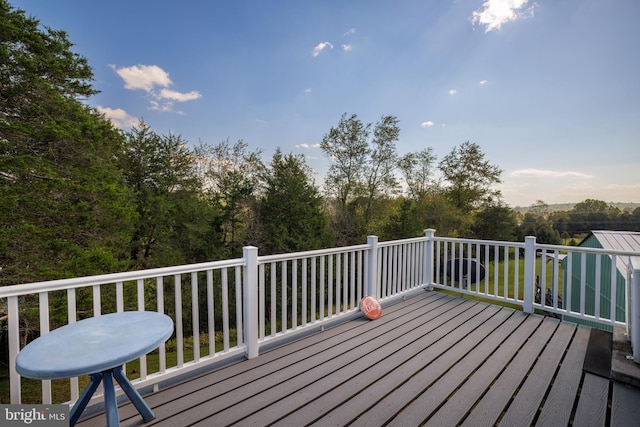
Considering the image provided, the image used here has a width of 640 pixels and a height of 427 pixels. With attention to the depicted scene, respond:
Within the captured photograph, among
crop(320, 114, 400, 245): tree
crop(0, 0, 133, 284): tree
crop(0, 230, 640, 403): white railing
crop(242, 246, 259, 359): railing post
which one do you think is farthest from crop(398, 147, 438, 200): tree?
crop(242, 246, 259, 359): railing post

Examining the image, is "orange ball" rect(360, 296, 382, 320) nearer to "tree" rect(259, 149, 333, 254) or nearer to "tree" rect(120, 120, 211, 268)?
"tree" rect(259, 149, 333, 254)

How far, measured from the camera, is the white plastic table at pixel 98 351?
1.11 meters

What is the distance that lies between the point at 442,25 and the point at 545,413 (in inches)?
278

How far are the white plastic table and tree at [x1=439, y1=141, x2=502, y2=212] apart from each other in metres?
16.5

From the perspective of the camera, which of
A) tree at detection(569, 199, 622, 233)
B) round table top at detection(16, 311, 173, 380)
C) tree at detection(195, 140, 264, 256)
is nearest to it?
round table top at detection(16, 311, 173, 380)

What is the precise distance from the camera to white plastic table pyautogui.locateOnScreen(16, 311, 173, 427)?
111cm

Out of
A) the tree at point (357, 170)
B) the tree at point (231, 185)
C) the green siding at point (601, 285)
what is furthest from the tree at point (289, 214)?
the green siding at point (601, 285)

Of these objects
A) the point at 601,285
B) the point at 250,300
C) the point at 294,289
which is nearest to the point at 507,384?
the point at 294,289

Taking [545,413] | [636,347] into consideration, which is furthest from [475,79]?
[545,413]

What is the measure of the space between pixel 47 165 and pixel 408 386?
10087mm

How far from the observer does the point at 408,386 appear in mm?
2055

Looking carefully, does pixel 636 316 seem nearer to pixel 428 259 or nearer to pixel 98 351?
pixel 428 259

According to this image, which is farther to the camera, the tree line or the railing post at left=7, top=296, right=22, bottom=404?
the tree line

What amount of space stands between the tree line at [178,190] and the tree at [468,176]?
0.19 ft
